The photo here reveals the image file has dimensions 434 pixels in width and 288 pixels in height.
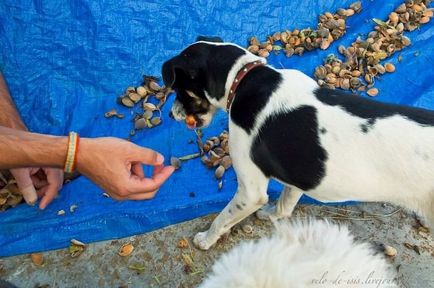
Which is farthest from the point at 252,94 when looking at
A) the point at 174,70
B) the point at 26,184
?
the point at 26,184

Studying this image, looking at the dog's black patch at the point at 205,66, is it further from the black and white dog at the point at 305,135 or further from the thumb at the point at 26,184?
the thumb at the point at 26,184

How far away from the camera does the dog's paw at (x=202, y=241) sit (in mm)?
2146

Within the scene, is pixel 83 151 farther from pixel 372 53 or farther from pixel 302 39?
pixel 372 53

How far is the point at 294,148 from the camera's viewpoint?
5.68 ft

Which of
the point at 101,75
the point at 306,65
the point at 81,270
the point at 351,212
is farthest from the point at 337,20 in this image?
the point at 81,270

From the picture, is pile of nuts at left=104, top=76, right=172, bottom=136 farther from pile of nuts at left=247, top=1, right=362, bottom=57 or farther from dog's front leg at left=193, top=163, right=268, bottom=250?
dog's front leg at left=193, top=163, right=268, bottom=250

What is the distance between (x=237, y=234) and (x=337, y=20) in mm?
1566

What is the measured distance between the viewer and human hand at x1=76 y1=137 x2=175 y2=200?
146 cm

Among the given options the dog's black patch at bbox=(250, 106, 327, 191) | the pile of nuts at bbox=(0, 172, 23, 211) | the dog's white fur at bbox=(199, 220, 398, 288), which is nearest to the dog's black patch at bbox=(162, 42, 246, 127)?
the dog's black patch at bbox=(250, 106, 327, 191)

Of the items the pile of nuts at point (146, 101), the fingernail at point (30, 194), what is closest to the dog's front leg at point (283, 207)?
the pile of nuts at point (146, 101)

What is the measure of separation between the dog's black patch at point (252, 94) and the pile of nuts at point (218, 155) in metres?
0.54

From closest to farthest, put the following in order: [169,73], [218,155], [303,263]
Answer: [303,263] < [169,73] < [218,155]

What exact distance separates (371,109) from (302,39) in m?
1.27

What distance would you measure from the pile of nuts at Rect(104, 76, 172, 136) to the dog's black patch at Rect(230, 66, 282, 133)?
795 millimetres
